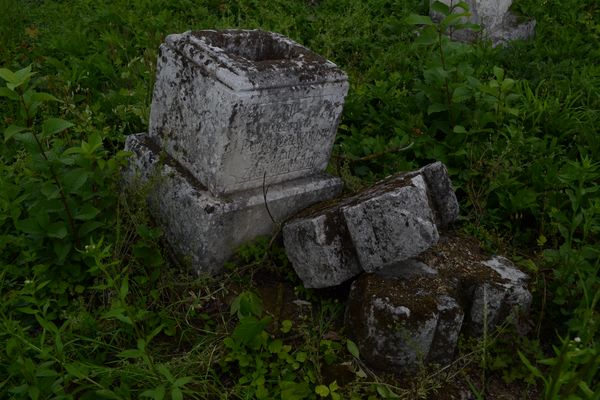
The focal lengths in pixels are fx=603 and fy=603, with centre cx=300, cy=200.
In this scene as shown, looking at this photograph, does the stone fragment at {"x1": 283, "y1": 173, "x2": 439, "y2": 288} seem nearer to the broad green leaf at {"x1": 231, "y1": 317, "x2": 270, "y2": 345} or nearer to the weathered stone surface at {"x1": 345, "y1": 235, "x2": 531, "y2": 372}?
the weathered stone surface at {"x1": 345, "y1": 235, "x2": 531, "y2": 372}

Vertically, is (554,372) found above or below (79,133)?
above

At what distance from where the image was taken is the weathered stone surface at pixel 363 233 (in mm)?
2811

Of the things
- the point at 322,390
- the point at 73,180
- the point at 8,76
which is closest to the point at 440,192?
the point at 322,390

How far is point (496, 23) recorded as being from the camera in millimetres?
5926

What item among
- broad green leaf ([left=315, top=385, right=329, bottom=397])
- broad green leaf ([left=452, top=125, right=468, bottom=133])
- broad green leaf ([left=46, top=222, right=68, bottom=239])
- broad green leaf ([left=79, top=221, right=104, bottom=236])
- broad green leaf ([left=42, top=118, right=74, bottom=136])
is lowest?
broad green leaf ([left=315, top=385, right=329, bottom=397])

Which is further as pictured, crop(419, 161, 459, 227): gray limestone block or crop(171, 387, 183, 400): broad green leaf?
crop(419, 161, 459, 227): gray limestone block

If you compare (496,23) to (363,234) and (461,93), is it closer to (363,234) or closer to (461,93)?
(461,93)

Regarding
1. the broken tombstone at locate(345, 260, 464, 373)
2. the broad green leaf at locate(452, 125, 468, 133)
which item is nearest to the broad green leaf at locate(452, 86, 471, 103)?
the broad green leaf at locate(452, 125, 468, 133)

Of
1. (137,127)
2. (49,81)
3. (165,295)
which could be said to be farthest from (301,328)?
(49,81)

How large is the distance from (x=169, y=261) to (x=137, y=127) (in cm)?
124

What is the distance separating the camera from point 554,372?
6.73ft

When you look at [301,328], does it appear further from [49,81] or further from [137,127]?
[49,81]

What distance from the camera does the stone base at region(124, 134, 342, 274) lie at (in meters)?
3.04

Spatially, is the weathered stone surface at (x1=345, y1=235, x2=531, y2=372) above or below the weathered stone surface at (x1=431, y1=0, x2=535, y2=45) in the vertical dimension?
below
